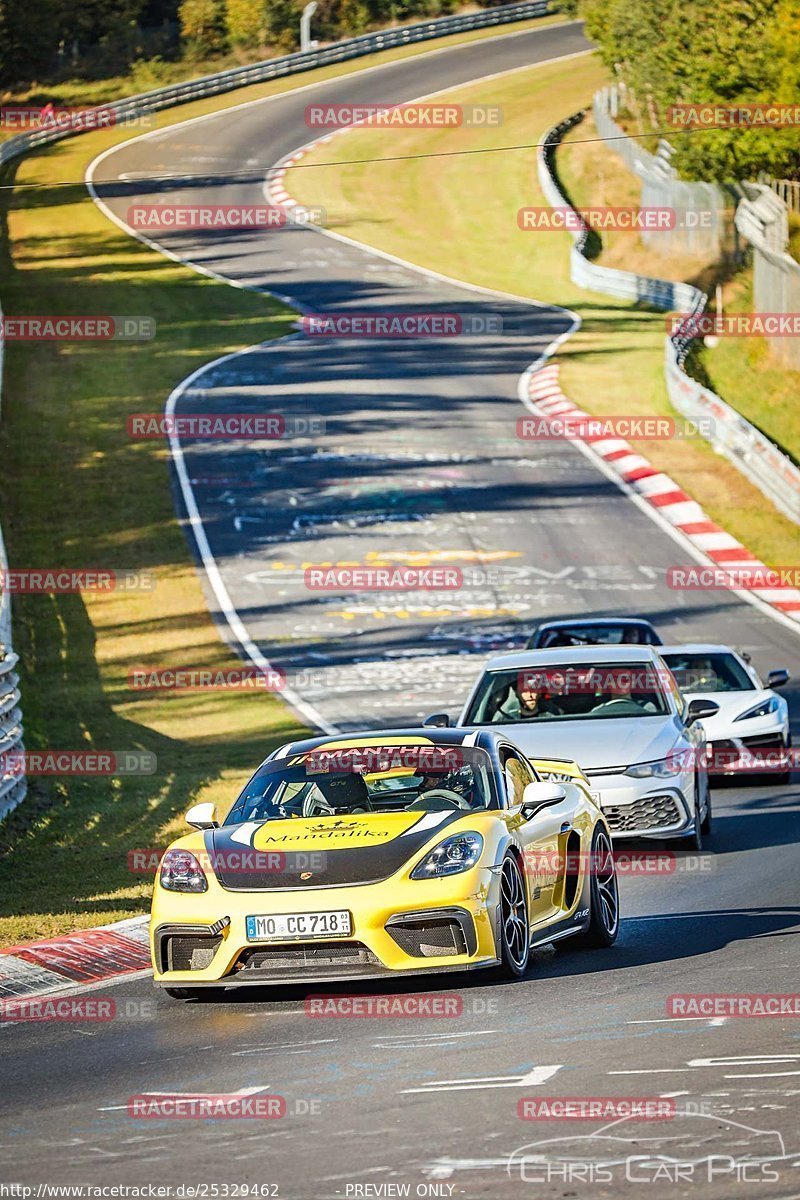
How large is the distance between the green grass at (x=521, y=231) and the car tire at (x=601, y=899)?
21031mm

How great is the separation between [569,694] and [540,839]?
543cm

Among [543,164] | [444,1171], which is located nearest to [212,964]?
[444,1171]

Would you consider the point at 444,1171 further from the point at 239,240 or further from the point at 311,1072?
the point at 239,240

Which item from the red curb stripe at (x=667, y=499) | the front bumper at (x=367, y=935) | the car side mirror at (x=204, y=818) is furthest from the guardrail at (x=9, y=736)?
the red curb stripe at (x=667, y=499)

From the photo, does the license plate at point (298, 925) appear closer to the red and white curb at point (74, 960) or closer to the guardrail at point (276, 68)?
the red and white curb at point (74, 960)

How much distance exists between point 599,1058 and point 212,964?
2.18 meters

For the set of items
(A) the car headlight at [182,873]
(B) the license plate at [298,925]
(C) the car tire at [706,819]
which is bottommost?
(C) the car tire at [706,819]

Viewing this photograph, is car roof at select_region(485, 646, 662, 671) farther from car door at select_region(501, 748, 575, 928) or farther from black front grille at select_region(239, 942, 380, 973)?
black front grille at select_region(239, 942, 380, 973)

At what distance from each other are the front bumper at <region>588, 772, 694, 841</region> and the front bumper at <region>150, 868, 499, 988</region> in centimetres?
499

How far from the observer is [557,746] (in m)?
14.3

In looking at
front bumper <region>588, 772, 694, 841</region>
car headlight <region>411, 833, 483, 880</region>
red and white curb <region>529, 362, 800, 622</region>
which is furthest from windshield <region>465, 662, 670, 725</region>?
red and white curb <region>529, 362, 800, 622</region>

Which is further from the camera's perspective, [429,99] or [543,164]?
[429,99]

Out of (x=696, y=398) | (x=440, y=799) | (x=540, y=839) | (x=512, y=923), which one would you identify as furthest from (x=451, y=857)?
(x=696, y=398)

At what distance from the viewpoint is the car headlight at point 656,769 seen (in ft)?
46.1
